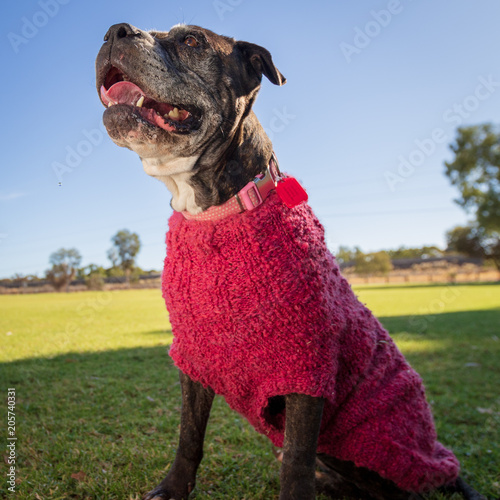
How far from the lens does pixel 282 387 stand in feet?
6.04

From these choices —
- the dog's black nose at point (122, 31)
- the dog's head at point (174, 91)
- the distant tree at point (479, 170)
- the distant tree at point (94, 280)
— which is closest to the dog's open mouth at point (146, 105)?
the dog's head at point (174, 91)

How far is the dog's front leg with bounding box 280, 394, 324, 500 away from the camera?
1.84m

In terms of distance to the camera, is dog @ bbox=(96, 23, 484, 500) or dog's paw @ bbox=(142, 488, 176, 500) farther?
dog's paw @ bbox=(142, 488, 176, 500)

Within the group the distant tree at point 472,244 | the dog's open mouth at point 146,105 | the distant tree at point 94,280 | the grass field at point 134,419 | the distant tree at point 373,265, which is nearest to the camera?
the dog's open mouth at point 146,105

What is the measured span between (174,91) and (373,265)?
5425 cm

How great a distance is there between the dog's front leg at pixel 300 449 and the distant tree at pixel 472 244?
5089 cm

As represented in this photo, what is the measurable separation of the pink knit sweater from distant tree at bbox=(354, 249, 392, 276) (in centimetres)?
5271

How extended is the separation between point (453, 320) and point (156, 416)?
1059 cm

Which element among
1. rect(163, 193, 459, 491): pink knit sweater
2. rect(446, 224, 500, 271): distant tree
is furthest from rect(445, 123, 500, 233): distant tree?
rect(163, 193, 459, 491): pink knit sweater

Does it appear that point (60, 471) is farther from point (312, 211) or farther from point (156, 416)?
point (312, 211)

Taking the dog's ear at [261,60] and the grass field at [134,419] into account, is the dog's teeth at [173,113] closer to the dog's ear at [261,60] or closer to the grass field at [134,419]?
the dog's ear at [261,60]

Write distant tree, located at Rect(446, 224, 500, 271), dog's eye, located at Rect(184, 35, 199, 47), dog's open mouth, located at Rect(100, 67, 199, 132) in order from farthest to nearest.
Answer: distant tree, located at Rect(446, 224, 500, 271) → dog's eye, located at Rect(184, 35, 199, 47) → dog's open mouth, located at Rect(100, 67, 199, 132)

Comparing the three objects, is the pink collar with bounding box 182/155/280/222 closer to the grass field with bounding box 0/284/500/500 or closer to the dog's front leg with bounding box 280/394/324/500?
the dog's front leg with bounding box 280/394/324/500

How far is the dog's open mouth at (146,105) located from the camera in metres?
1.96
